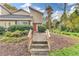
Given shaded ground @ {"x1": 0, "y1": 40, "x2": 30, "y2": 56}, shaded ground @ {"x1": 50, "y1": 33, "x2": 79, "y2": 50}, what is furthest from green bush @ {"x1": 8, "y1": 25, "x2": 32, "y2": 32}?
shaded ground @ {"x1": 50, "y1": 33, "x2": 79, "y2": 50}

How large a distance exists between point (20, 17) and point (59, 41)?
0.42m

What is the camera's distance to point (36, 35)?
2354mm

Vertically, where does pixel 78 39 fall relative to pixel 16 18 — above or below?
below

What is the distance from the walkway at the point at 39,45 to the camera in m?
2.33

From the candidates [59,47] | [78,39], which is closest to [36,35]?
[59,47]

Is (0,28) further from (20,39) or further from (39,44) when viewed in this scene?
(39,44)

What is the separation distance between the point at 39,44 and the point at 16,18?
32cm

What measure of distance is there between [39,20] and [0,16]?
0.36 metres

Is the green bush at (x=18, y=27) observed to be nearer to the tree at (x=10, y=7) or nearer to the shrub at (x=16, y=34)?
the shrub at (x=16, y=34)

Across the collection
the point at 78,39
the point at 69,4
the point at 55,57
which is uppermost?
the point at 69,4

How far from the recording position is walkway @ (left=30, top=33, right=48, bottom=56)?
7.65 ft

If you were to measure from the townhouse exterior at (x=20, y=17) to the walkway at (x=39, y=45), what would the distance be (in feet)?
0.22

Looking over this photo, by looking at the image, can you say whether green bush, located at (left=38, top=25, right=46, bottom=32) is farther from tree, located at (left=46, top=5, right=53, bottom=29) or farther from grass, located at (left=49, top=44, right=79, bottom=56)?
grass, located at (left=49, top=44, right=79, bottom=56)

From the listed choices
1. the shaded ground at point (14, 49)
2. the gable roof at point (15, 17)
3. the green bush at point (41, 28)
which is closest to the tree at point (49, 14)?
the green bush at point (41, 28)
